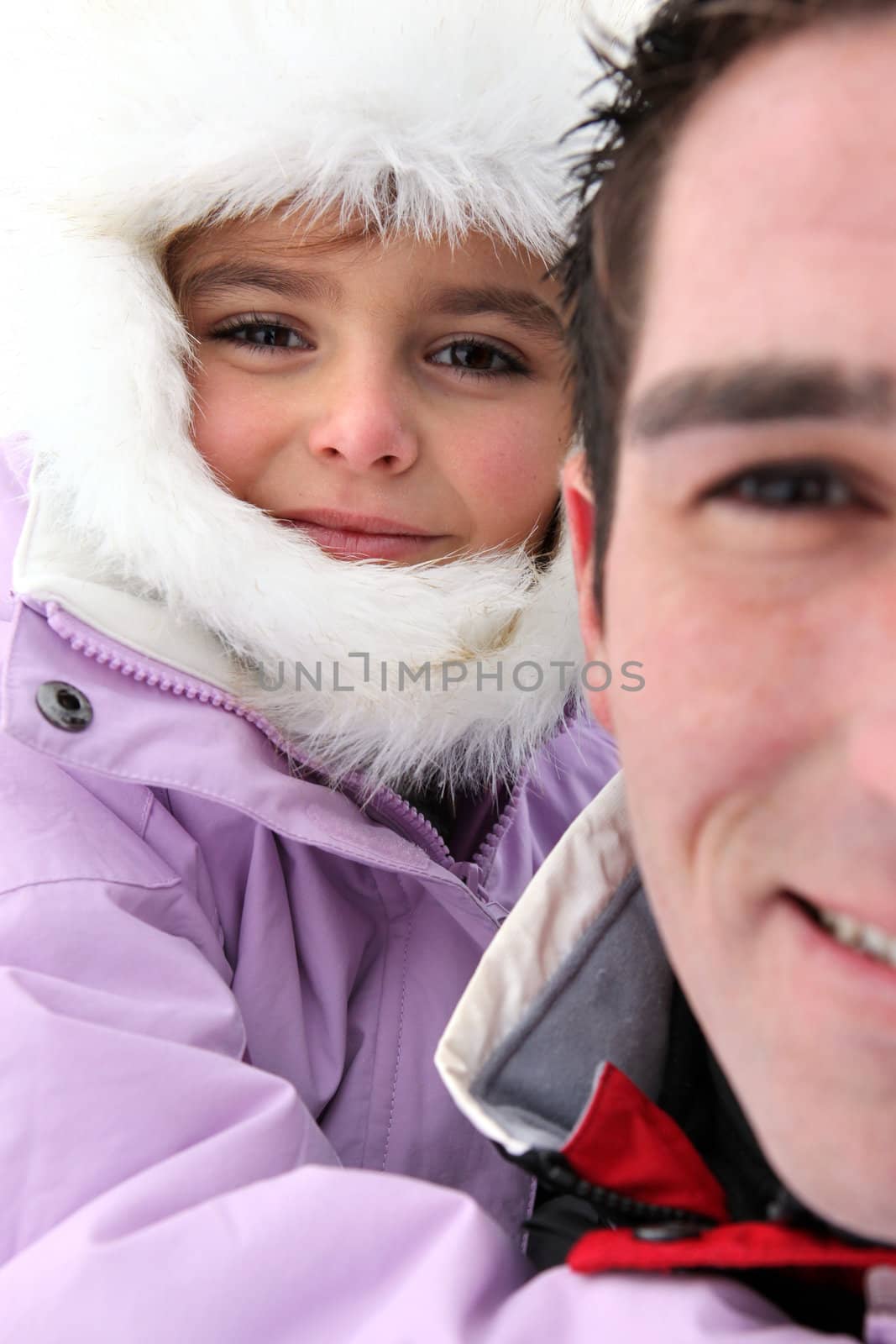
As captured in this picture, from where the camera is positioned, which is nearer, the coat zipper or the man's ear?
the man's ear

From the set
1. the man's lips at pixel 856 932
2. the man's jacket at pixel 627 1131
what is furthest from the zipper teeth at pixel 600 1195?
the man's lips at pixel 856 932

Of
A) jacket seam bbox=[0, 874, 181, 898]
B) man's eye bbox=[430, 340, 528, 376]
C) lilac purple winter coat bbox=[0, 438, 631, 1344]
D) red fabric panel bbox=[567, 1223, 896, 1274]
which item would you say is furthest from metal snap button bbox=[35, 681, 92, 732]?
red fabric panel bbox=[567, 1223, 896, 1274]

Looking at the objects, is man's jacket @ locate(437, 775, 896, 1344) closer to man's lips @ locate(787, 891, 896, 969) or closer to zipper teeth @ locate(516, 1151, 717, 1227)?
zipper teeth @ locate(516, 1151, 717, 1227)

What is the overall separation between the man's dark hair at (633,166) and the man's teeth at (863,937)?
0.32 m

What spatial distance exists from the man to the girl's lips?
1.45 ft

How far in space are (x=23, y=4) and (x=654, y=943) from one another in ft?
3.70

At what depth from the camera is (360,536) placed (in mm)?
1312

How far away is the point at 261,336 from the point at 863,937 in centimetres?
93

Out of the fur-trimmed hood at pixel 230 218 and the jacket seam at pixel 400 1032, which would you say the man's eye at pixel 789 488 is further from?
the jacket seam at pixel 400 1032

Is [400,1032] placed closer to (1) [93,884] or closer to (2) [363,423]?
(1) [93,884]

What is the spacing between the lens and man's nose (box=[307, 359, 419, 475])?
1.21 meters

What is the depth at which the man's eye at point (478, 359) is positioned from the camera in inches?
51.5

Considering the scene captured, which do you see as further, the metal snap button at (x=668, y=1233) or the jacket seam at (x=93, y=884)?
the jacket seam at (x=93, y=884)

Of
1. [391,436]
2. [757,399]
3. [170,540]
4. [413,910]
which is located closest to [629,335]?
[757,399]
